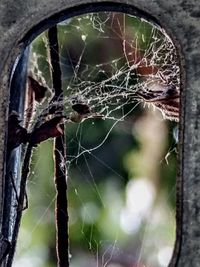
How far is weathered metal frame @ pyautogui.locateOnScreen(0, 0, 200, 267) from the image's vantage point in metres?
1.86

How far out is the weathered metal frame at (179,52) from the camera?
1864 mm

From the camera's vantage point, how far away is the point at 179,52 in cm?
200

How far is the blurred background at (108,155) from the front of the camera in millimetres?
2684

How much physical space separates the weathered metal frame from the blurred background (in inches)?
10.6

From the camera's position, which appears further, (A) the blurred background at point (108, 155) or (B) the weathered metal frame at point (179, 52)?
(A) the blurred background at point (108, 155)

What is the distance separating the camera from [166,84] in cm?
223

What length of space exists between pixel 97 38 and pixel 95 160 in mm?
534

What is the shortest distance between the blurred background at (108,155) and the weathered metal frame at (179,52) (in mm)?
268

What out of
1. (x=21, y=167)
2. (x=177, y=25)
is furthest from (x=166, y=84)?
(x=21, y=167)

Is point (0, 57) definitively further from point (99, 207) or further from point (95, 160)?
point (99, 207)

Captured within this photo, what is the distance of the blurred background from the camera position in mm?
2684

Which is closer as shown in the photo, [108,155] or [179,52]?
[179,52]

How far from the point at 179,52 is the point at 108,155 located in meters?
2.33

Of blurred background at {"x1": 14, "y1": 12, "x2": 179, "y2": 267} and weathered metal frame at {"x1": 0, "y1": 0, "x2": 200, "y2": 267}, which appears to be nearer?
weathered metal frame at {"x1": 0, "y1": 0, "x2": 200, "y2": 267}
